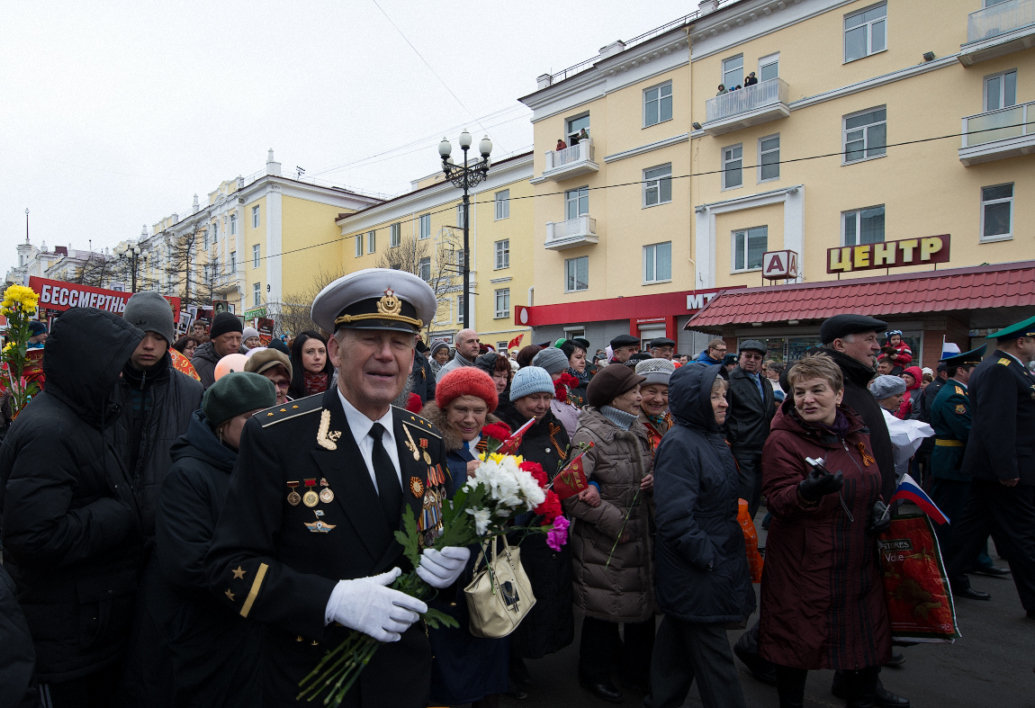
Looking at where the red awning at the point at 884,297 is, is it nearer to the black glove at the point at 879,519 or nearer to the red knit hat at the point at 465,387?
the black glove at the point at 879,519

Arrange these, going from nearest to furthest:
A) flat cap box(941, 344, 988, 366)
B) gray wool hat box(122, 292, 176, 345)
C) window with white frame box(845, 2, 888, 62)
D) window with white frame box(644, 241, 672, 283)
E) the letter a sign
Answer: gray wool hat box(122, 292, 176, 345), flat cap box(941, 344, 988, 366), window with white frame box(845, 2, 888, 62), the letter a sign, window with white frame box(644, 241, 672, 283)

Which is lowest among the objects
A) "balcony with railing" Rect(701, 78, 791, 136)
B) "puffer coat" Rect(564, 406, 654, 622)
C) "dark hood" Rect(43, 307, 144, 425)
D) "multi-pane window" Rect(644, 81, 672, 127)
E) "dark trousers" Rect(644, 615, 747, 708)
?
"dark trousers" Rect(644, 615, 747, 708)

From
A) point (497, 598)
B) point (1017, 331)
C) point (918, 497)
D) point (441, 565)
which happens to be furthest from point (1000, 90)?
point (441, 565)

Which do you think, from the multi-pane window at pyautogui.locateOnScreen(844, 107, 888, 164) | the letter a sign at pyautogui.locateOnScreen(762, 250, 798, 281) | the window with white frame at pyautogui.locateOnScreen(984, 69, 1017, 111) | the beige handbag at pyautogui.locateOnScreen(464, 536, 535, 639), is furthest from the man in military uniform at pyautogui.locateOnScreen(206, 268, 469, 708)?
the multi-pane window at pyautogui.locateOnScreen(844, 107, 888, 164)

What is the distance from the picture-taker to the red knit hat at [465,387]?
3.58 metres

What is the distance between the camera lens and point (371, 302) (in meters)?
1.94

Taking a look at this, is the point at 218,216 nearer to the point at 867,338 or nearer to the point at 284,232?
the point at 284,232

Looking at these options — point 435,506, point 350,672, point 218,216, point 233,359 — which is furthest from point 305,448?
point 218,216

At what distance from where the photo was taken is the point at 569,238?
27188 mm

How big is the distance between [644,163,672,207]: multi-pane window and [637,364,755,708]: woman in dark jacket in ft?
75.3

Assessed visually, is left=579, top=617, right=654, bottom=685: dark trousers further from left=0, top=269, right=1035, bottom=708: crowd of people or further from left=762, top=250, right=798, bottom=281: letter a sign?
left=762, top=250, right=798, bottom=281: letter a sign

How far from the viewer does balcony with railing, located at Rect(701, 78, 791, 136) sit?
21.2 metres

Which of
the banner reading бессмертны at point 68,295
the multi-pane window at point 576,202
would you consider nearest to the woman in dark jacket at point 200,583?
the banner reading бессмертны at point 68,295

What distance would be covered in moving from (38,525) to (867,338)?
4.83 meters
